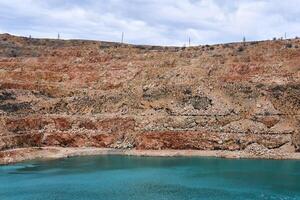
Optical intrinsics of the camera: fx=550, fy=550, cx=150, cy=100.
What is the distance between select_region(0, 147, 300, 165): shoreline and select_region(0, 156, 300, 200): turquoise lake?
2301mm

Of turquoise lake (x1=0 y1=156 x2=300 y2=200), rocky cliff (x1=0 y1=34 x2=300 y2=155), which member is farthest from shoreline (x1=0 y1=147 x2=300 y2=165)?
turquoise lake (x1=0 y1=156 x2=300 y2=200)

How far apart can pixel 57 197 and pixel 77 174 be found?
13284mm

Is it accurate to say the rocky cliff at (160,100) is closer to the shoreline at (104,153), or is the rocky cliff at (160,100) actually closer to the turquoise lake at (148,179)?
the shoreline at (104,153)

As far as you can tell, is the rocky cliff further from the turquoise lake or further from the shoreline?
the turquoise lake

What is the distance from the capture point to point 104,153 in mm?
77875

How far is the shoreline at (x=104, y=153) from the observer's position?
72.3 metres

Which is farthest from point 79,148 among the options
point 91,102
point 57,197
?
point 57,197

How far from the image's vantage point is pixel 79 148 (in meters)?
80.0

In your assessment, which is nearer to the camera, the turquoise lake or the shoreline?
the turquoise lake

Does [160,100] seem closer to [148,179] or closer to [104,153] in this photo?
[104,153]

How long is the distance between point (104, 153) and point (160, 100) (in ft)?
44.3

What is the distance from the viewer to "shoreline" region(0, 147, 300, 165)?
72312 millimetres

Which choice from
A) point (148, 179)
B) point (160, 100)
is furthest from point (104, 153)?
point (148, 179)

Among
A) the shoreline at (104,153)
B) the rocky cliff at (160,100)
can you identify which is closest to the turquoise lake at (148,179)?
the shoreline at (104,153)
